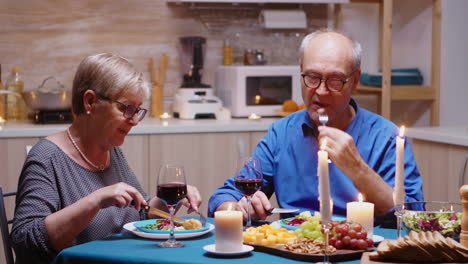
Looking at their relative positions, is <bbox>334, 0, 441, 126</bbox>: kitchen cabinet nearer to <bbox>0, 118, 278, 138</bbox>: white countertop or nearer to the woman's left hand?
<bbox>0, 118, 278, 138</bbox>: white countertop

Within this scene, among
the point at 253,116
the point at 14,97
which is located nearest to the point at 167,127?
the point at 253,116

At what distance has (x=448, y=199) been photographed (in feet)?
11.7

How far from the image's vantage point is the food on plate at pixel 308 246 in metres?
1.72

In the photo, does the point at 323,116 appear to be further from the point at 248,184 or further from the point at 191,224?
the point at 191,224

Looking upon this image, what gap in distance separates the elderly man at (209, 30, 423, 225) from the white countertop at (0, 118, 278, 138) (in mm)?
1554

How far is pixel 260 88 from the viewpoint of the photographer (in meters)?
4.45

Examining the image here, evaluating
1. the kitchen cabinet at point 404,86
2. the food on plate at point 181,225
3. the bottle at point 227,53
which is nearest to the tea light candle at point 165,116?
the bottle at point 227,53

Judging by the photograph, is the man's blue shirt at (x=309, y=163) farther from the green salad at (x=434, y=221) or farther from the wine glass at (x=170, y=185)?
the green salad at (x=434, y=221)

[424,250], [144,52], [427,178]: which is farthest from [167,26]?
[424,250]

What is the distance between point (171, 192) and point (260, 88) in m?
2.61

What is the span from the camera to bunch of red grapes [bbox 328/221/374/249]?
1.74 metres

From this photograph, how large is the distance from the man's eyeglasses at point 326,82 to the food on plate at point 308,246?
724mm

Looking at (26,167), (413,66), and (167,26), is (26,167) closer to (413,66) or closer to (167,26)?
(167,26)

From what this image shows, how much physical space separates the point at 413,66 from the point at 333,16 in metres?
0.64
